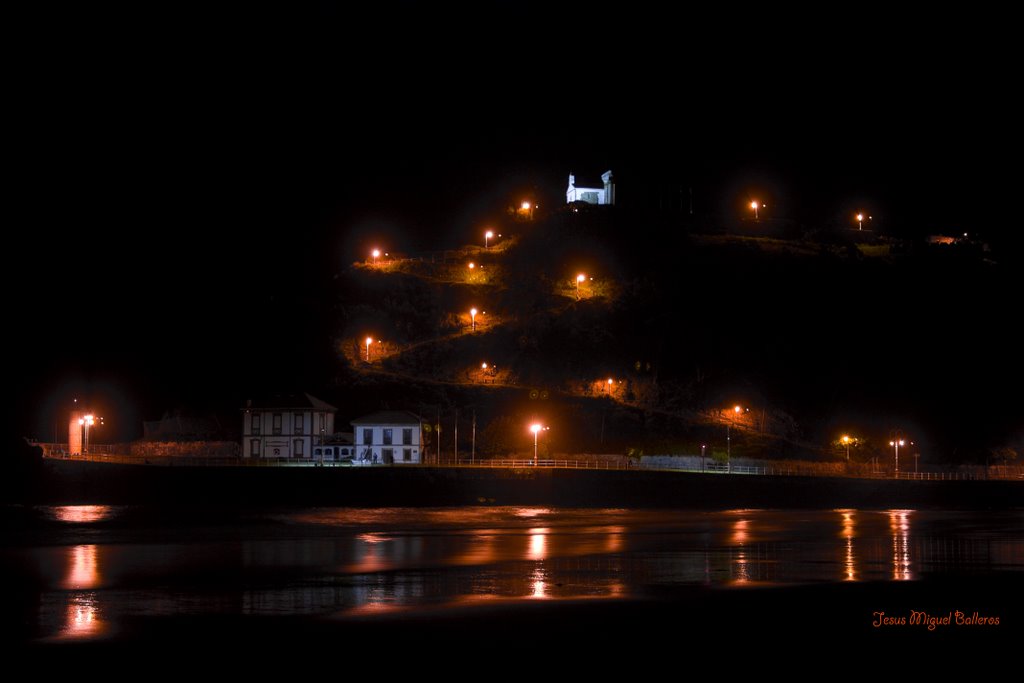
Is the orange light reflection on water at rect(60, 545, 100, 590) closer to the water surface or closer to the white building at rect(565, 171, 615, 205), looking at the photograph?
the water surface

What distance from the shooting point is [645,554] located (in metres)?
31.2

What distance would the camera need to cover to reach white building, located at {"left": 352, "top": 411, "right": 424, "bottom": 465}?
61.5 meters

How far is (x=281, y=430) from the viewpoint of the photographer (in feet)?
207

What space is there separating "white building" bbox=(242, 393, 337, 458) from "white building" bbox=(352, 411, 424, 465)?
335 centimetres

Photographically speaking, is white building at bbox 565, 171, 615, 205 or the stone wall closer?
the stone wall

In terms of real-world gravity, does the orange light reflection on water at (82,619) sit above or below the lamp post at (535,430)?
below

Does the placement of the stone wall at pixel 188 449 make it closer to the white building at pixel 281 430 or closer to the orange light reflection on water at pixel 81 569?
the white building at pixel 281 430

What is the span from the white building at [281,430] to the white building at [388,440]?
11.0ft

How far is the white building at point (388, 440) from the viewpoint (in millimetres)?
61469

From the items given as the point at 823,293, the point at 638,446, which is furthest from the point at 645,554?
the point at 823,293

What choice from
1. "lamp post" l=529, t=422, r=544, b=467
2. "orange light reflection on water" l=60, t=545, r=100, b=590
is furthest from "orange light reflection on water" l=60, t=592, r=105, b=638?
"lamp post" l=529, t=422, r=544, b=467

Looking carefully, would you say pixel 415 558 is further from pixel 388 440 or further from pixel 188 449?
pixel 188 449

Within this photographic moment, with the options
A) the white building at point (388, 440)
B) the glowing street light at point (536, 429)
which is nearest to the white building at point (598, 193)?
the glowing street light at point (536, 429)

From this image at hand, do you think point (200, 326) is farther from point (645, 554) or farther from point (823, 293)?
point (645, 554)
